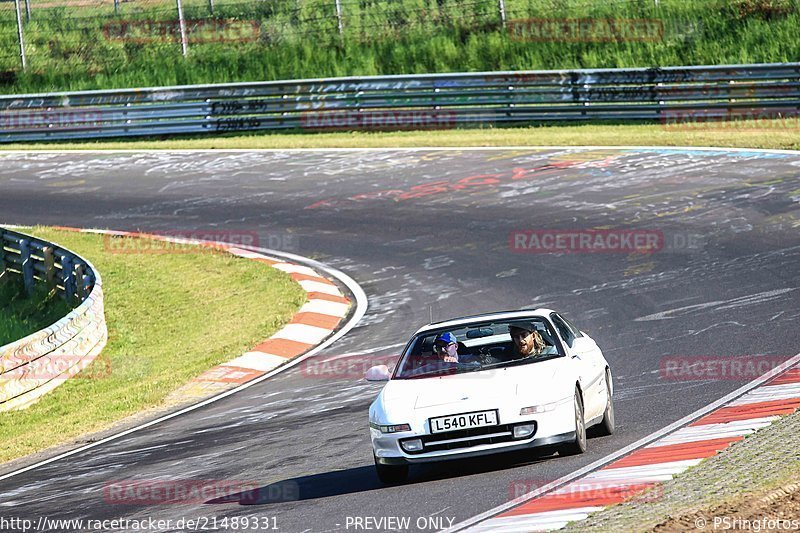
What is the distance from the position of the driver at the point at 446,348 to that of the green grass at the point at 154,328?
15.4ft

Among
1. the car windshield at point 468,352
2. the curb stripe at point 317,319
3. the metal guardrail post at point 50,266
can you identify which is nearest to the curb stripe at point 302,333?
the curb stripe at point 317,319

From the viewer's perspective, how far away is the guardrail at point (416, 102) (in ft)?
87.2

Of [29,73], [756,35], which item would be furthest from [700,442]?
[29,73]

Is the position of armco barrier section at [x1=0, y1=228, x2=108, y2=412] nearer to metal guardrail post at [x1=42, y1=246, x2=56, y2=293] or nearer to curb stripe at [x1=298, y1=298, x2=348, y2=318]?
metal guardrail post at [x1=42, y1=246, x2=56, y2=293]

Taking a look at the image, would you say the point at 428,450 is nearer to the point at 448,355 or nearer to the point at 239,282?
the point at 448,355

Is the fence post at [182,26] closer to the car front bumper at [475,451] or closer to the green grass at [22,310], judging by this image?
the green grass at [22,310]

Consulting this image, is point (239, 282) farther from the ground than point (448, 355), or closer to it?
closer to it

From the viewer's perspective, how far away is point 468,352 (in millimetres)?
10281

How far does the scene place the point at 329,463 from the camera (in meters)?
9.88

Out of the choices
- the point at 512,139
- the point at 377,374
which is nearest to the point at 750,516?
the point at 377,374

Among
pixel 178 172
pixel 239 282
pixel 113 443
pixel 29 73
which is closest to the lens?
pixel 113 443

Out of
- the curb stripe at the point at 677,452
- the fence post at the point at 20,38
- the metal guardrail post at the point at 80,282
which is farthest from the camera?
the fence post at the point at 20,38

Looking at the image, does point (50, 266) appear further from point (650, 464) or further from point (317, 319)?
point (650, 464)

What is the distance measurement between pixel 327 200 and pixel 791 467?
17092 millimetres
